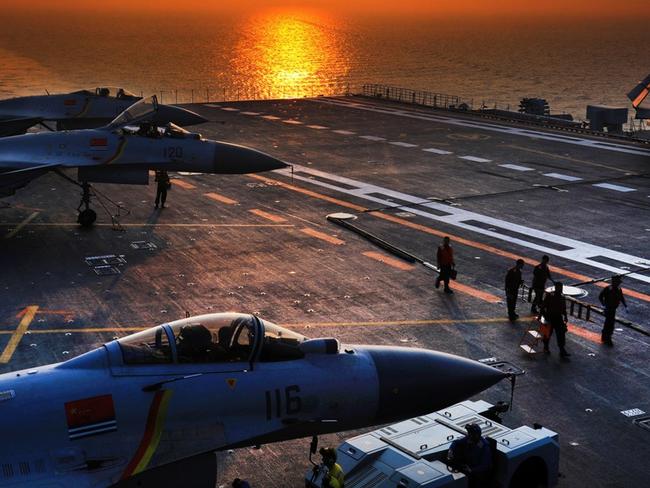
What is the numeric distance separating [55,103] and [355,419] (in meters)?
35.7

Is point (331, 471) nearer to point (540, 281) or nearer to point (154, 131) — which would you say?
point (540, 281)

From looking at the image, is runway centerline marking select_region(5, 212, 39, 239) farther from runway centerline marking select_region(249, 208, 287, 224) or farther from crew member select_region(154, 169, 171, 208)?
runway centerline marking select_region(249, 208, 287, 224)

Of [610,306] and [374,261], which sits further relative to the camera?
[374,261]

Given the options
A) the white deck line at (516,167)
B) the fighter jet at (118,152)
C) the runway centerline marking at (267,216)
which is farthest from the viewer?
the white deck line at (516,167)

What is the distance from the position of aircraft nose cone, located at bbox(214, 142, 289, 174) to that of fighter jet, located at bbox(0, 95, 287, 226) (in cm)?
4

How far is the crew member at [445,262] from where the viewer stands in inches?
911

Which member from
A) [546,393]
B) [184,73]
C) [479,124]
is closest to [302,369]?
[546,393]

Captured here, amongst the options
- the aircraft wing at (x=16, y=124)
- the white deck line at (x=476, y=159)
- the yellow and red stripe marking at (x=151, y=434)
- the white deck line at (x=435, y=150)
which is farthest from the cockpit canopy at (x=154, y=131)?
the yellow and red stripe marking at (x=151, y=434)

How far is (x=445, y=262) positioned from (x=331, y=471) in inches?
496

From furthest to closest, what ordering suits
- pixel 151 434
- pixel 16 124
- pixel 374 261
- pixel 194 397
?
pixel 16 124 → pixel 374 261 → pixel 194 397 → pixel 151 434

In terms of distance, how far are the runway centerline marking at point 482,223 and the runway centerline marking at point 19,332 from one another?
15330 mm

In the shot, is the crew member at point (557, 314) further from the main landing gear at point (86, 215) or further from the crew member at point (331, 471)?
the main landing gear at point (86, 215)

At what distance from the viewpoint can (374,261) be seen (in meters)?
26.5

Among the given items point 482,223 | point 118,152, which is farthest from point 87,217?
point 482,223
